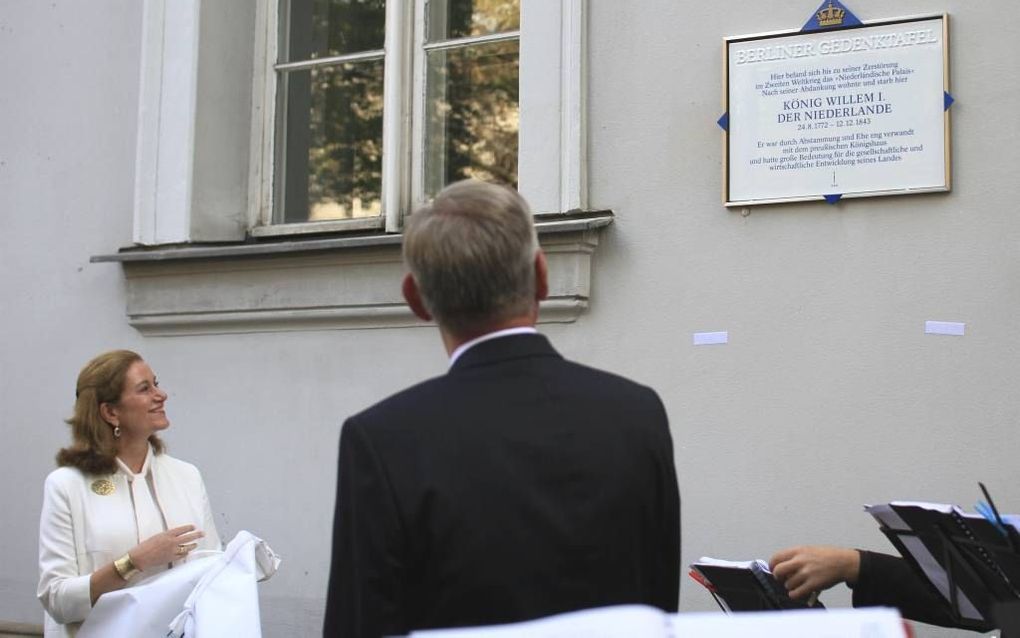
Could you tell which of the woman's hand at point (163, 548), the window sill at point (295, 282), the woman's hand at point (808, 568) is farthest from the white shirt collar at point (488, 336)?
the window sill at point (295, 282)

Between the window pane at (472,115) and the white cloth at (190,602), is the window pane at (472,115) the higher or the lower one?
the higher one

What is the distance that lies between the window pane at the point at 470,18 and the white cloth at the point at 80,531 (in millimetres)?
2756

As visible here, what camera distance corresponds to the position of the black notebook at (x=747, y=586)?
12.2 feet

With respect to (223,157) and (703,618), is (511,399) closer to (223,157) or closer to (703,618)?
(703,618)

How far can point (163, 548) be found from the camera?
4.23 meters

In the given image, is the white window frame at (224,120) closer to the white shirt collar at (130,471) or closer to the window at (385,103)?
the window at (385,103)

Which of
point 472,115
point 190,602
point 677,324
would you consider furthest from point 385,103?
point 190,602

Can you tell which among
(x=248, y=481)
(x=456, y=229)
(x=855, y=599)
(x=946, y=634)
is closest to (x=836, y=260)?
(x=946, y=634)

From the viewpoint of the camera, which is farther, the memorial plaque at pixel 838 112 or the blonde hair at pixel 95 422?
the memorial plaque at pixel 838 112

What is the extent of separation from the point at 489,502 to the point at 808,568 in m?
1.64

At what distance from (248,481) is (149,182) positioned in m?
1.51

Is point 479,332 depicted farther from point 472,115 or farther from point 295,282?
point 472,115

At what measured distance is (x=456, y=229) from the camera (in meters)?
2.14

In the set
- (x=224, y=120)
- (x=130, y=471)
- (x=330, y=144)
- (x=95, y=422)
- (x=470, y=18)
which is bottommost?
(x=130, y=471)
